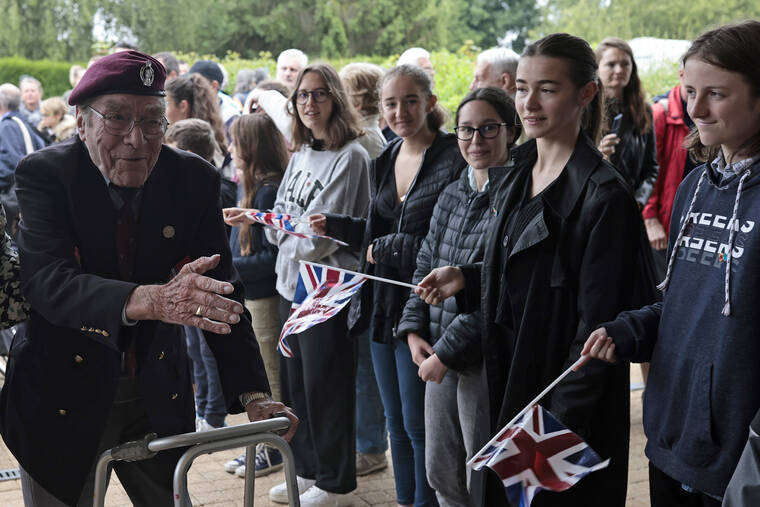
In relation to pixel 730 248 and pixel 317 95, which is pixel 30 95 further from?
pixel 730 248

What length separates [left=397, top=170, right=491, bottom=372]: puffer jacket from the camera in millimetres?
3625

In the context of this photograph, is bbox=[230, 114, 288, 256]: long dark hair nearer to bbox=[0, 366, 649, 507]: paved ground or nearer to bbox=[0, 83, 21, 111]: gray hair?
bbox=[0, 366, 649, 507]: paved ground

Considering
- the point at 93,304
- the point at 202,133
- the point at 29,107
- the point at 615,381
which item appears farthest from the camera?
the point at 29,107

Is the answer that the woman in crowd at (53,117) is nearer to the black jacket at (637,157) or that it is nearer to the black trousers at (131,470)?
the black jacket at (637,157)

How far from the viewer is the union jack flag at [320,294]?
3.89 meters

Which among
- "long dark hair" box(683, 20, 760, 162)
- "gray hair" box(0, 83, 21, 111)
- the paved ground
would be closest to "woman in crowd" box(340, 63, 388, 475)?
the paved ground

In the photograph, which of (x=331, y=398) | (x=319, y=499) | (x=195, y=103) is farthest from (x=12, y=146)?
(x=319, y=499)

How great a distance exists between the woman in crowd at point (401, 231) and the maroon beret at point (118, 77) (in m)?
1.85

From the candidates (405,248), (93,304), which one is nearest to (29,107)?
(405,248)

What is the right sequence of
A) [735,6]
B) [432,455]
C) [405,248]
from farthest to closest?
[735,6], [405,248], [432,455]

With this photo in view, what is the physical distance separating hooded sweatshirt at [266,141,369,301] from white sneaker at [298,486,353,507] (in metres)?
1.08

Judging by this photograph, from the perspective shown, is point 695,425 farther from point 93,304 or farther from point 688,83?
point 93,304

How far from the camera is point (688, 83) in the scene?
269 centimetres

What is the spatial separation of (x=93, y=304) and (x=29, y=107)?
11.9m
